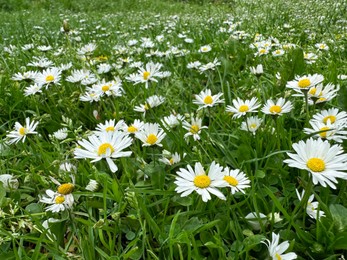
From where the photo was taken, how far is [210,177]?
37.9 inches

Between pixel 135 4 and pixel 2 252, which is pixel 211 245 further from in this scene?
pixel 135 4

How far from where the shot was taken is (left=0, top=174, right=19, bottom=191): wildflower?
126 cm

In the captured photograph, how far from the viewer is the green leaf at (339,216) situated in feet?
3.09

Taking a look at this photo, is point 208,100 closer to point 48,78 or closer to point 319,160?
point 319,160

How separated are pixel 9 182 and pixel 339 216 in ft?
3.29

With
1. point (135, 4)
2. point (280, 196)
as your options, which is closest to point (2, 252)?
point (280, 196)

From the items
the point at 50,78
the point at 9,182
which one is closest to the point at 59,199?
the point at 9,182

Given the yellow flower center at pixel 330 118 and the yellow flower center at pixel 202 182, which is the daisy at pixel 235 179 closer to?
the yellow flower center at pixel 202 182

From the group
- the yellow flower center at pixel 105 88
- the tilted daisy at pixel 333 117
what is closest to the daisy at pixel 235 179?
the tilted daisy at pixel 333 117

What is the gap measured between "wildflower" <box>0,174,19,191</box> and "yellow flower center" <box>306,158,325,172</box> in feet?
3.03

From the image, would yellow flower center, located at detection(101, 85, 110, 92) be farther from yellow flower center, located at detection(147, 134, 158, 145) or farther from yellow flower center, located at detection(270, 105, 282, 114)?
yellow flower center, located at detection(270, 105, 282, 114)

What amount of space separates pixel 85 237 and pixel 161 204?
25 cm

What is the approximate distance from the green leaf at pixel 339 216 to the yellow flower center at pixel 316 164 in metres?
0.15

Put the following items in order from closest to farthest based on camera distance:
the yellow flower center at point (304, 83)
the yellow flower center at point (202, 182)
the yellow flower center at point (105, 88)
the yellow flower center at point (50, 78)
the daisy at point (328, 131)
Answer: the yellow flower center at point (202, 182)
the daisy at point (328, 131)
the yellow flower center at point (304, 83)
the yellow flower center at point (105, 88)
the yellow flower center at point (50, 78)
